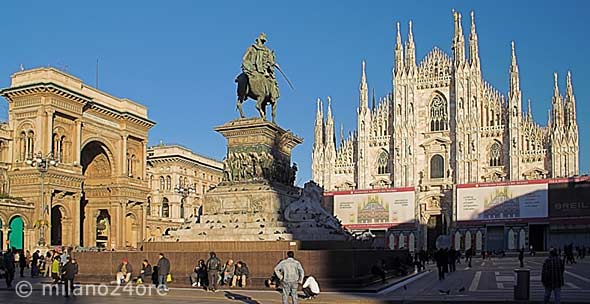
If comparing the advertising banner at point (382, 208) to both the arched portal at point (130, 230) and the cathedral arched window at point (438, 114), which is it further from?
the arched portal at point (130, 230)

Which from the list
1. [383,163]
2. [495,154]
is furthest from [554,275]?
[383,163]

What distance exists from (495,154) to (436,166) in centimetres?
674

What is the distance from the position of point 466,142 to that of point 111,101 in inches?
1519

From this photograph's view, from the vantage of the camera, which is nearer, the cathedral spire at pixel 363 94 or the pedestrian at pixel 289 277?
the pedestrian at pixel 289 277

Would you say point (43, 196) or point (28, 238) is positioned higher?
point (43, 196)

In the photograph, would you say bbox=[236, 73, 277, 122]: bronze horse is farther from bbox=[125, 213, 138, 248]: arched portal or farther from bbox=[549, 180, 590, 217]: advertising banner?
bbox=[549, 180, 590, 217]: advertising banner

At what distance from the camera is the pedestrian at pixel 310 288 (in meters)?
16.5

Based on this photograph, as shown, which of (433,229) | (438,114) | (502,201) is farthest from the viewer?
(438,114)

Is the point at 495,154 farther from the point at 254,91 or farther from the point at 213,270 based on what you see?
the point at 213,270

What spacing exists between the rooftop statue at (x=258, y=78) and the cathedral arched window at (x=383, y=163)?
2443 inches

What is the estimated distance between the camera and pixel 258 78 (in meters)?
22.0

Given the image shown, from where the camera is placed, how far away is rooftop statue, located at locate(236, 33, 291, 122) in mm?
21922

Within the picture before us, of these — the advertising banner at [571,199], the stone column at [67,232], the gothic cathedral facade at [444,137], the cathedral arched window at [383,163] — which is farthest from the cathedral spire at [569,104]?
the stone column at [67,232]

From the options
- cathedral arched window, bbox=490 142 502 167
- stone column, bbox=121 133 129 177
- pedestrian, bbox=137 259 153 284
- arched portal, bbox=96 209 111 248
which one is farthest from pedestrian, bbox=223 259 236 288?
cathedral arched window, bbox=490 142 502 167
